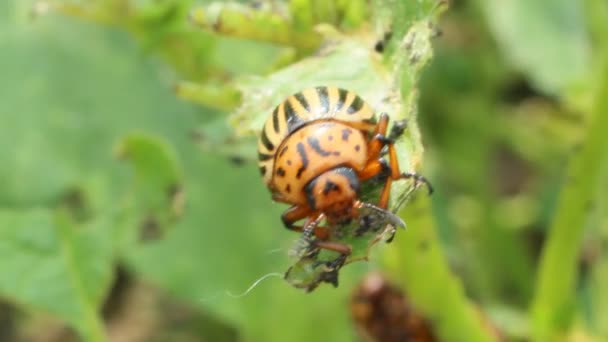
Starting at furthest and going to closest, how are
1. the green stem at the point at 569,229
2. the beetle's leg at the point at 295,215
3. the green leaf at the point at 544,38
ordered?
1. the green leaf at the point at 544,38
2. the green stem at the point at 569,229
3. the beetle's leg at the point at 295,215

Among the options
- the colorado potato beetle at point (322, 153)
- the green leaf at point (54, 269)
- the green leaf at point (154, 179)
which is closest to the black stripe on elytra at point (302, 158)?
the colorado potato beetle at point (322, 153)

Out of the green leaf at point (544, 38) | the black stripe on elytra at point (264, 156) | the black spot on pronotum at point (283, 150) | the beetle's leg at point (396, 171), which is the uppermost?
the green leaf at point (544, 38)

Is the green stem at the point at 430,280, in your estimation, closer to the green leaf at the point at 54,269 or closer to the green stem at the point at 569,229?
the green stem at the point at 569,229

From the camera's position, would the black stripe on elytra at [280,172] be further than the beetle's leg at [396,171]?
Yes

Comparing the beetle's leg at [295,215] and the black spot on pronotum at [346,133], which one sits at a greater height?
the black spot on pronotum at [346,133]

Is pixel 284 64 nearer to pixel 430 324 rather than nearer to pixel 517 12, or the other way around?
pixel 430 324

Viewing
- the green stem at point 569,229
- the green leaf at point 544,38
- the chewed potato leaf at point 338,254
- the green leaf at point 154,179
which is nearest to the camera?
the chewed potato leaf at point 338,254
